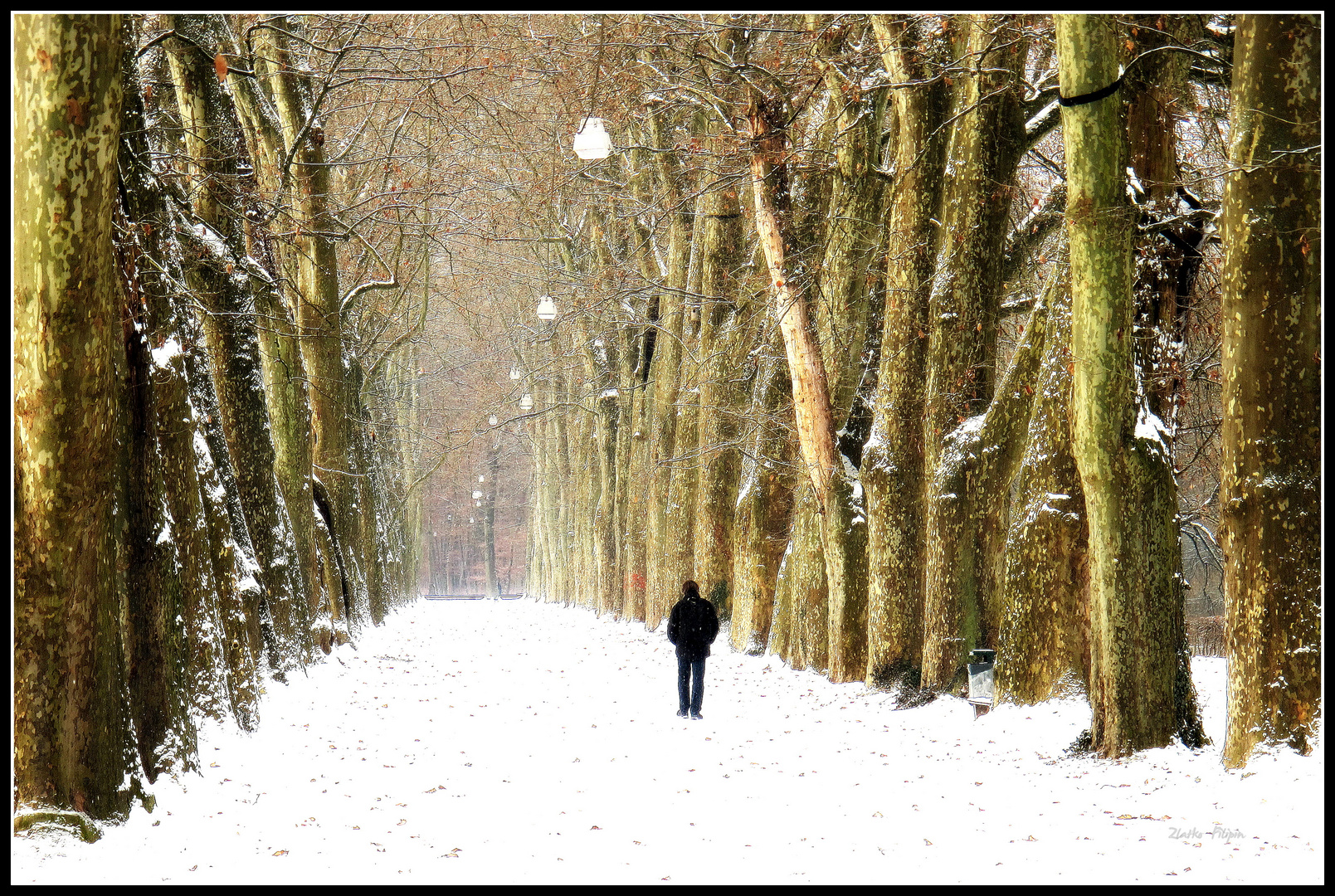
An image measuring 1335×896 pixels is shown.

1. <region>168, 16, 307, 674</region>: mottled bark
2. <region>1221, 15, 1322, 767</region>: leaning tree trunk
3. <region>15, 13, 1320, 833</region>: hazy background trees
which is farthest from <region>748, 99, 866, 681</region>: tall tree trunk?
<region>1221, 15, 1322, 767</region>: leaning tree trunk

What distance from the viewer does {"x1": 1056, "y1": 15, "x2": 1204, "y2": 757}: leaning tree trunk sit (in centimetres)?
879

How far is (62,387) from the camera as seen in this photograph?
613 cm

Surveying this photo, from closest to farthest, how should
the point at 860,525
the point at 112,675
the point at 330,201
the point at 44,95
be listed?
the point at 44,95 → the point at 112,675 → the point at 860,525 → the point at 330,201

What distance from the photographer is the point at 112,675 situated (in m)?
6.62

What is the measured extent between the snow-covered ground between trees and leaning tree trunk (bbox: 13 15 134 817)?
0.70m

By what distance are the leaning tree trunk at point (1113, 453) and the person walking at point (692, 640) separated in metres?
4.74

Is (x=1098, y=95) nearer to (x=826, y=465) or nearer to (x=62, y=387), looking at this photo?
(x=826, y=465)

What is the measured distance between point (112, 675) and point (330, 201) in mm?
12698

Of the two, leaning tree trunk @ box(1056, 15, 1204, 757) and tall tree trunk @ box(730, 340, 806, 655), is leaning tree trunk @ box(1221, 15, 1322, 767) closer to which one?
leaning tree trunk @ box(1056, 15, 1204, 757)

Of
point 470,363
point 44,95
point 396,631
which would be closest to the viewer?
point 44,95

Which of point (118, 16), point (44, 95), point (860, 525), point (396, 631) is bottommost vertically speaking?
point (396, 631)

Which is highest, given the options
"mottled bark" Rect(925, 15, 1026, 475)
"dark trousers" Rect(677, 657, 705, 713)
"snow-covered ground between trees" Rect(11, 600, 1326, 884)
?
"mottled bark" Rect(925, 15, 1026, 475)

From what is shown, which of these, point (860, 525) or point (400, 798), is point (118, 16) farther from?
point (860, 525)

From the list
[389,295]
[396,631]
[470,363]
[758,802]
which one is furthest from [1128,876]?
[470,363]
